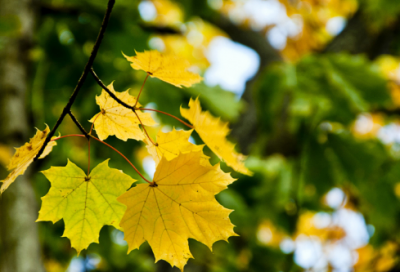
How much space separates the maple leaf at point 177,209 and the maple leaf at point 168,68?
0.43ft

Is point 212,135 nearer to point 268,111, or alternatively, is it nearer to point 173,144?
point 173,144

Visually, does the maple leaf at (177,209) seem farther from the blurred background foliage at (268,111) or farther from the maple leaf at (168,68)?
the blurred background foliage at (268,111)

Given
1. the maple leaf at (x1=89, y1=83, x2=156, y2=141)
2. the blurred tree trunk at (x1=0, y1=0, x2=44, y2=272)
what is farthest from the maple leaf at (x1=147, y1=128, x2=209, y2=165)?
the blurred tree trunk at (x1=0, y1=0, x2=44, y2=272)

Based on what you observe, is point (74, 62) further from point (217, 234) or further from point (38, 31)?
point (217, 234)

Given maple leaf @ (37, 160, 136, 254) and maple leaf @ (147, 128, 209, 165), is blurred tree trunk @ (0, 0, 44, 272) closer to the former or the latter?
maple leaf @ (37, 160, 136, 254)

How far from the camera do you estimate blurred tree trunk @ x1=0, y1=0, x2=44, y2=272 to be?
92cm

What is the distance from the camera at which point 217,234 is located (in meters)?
0.46

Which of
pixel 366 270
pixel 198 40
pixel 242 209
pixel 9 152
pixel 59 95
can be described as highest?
pixel 198 40

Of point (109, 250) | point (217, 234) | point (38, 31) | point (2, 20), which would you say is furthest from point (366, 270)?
point (38, 31)

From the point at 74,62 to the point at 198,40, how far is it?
2914mm

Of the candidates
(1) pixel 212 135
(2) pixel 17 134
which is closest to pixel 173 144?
(1) pixel 212 135

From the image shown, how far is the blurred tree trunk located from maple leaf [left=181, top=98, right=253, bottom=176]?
73 cm

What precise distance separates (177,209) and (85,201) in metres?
0.15

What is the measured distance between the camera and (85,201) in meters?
0.47
